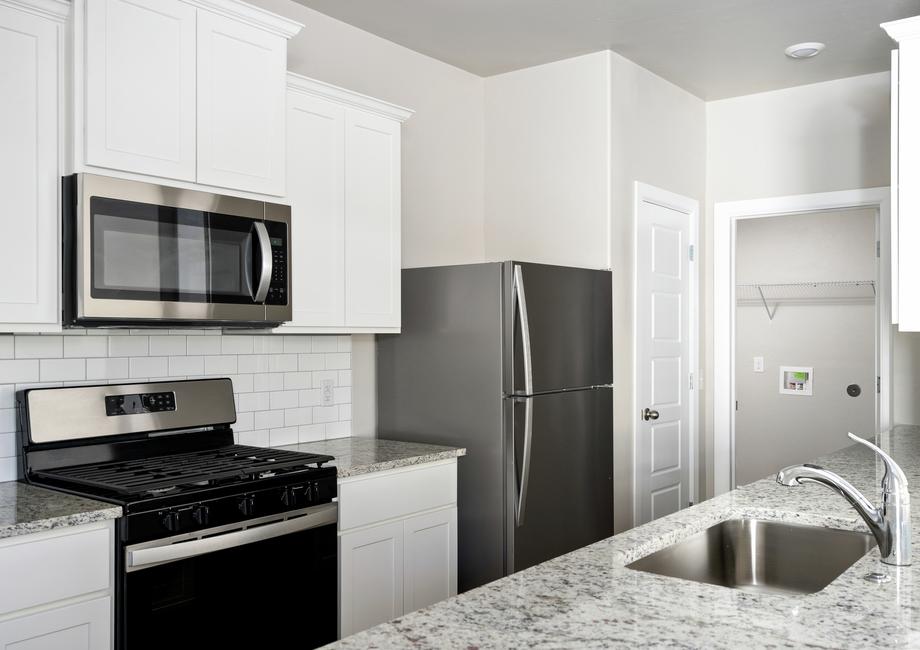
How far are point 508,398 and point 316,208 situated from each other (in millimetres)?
1023

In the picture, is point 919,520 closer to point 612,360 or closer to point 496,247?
point 612,360

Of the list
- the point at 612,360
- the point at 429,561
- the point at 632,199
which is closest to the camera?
the point at 429,561

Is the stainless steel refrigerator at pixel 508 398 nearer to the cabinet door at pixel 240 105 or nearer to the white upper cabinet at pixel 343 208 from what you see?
the white upper cabinet at pixel 343 208

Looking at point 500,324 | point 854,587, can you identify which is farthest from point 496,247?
point 854,587

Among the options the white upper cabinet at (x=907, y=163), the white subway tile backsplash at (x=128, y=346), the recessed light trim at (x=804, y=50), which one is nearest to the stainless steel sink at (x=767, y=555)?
the white upper cabinet at (x=907, y=163)

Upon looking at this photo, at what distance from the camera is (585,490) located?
11.6 ft

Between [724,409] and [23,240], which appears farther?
[724,409]

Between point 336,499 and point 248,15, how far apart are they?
1590 millimetres

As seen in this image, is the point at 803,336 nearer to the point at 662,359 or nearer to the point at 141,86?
the point at 662,359

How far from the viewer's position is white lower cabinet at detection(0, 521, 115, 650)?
6.10 feet

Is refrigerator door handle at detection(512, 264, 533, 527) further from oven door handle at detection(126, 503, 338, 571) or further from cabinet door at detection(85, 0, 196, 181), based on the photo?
cabinet door at detection(85, 0, 196, 181)

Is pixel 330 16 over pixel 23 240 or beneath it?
over

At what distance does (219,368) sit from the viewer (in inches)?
118

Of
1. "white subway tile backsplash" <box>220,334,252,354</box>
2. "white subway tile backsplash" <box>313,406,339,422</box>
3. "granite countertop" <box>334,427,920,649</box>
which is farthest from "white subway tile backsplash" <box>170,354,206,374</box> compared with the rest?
"granite countertop" <box>334,427,920,649</box>
